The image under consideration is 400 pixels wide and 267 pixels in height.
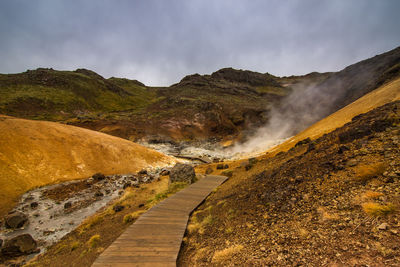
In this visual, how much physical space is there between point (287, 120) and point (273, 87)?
5980cm

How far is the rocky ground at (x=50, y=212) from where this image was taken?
24.0ft

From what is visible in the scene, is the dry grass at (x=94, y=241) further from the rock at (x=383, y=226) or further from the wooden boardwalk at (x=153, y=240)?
the rock at (x=383, y=226)

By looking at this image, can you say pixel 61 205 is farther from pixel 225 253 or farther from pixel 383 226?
pixel 383 226

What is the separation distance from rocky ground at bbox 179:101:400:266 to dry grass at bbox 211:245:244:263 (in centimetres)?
3

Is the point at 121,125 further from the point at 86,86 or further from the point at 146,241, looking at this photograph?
the point at 86,86

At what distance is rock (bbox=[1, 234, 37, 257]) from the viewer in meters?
6.94

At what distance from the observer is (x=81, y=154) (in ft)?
57.6

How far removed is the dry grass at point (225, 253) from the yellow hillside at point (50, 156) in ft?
43.8

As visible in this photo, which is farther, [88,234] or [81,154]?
→ [81,154]

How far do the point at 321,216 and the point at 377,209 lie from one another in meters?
1.00

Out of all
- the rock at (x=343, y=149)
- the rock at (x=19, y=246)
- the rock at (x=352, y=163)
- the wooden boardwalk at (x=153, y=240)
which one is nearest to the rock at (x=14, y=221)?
the rock at (x=19, y=246)

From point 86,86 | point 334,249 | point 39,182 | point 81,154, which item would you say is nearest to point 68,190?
point 39,182

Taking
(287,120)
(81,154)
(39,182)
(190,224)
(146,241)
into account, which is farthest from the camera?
(287,120)

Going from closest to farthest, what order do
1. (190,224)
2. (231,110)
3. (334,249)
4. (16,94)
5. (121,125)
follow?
(334,249) → (190,224) → (121,125) → (16,94) → (231,110)
